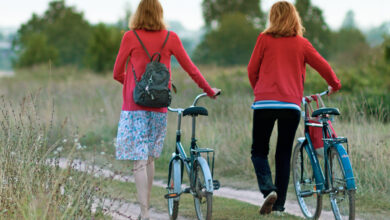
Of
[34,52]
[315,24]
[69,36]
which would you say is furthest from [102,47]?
[69,36]

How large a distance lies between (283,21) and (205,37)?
55565mm

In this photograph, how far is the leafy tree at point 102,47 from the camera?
40.4 meters

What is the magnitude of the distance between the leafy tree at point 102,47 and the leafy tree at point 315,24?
1965 centimetres

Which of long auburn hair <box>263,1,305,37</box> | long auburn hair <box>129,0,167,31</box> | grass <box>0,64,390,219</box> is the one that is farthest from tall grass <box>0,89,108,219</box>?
long auburn hair <box>263,1,305,37</box>

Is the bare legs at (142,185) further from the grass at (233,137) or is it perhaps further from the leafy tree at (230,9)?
the leafy tree at (230,9)

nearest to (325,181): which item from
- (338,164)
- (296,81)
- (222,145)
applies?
(338,164)

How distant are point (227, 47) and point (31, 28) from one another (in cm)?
3059

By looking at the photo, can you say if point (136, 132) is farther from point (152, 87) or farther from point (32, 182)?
point (32, 182)

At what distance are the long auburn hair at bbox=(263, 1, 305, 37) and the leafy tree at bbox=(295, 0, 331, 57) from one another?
158 feet

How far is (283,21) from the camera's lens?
5.52m

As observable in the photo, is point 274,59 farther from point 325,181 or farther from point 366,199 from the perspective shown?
point 366,199

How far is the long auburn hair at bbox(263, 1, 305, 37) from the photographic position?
5512 mm

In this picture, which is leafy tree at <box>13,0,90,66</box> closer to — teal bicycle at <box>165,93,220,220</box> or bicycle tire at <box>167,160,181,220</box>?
bicycle tire at <box>167,160,181,220</box>

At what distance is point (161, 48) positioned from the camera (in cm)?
533
